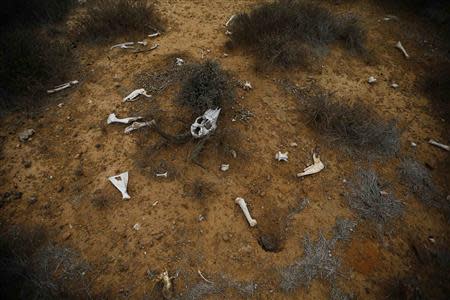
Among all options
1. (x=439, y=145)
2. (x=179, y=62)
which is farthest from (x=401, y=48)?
(x=179, y=62)

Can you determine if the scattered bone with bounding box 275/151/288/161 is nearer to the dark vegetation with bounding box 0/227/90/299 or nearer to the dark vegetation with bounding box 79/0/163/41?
the dark vegetation with bounding box 0/227/90/299

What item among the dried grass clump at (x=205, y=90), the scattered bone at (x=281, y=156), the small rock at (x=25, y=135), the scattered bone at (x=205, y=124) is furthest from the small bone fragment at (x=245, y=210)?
the small rock at (x=25, y=135)

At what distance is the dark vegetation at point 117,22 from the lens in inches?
208

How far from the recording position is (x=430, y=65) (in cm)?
503

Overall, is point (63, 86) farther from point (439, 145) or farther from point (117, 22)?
point (439, 145)

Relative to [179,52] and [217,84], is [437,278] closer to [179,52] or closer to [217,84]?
[217,84]

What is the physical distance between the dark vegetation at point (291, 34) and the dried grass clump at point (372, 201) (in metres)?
2.32

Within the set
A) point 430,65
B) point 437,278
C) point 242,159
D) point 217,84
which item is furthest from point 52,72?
point 430,65

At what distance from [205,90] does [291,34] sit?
227cm

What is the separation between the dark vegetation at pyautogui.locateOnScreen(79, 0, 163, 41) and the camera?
208 inches

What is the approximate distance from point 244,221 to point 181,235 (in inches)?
28.2

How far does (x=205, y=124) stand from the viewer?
3529 mm

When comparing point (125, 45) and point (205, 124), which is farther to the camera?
point (125, 45)

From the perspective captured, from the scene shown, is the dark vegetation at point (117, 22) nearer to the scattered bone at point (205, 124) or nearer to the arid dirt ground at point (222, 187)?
the arid dirt ground at point (222, 187)
